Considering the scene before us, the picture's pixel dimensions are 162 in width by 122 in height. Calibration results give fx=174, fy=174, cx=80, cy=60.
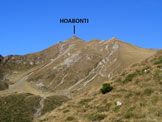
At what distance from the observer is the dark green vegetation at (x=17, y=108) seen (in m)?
47.2

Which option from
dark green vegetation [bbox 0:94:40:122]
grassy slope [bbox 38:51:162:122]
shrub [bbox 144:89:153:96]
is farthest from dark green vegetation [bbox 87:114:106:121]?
dark green vegetation [bbox 0:94:40:122]

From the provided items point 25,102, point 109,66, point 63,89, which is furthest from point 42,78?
point 25,102

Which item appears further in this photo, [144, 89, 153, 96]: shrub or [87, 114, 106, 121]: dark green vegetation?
[144, 89, 153, 96]: shrub

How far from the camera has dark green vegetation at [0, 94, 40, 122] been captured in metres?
47.2

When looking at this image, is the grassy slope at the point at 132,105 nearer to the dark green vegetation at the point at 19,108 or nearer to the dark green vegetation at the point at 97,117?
the dark green vegetation at the point at 97,117

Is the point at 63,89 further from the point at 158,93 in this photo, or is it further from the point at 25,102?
the point at 158,93

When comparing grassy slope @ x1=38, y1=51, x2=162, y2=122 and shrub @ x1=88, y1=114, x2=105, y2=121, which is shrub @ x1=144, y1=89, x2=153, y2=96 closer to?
grassy slope @ x1=38, y1=51, x2=162, y2=122

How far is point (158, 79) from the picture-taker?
20.5 meters

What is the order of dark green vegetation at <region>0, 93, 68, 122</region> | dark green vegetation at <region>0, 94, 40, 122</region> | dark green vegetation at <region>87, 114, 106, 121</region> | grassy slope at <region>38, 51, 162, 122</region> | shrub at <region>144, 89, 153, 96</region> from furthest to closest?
dark green vegetation at <region>0, 93, 68, 122</region> < dark green vegetation at <region>0, 94, 40, 122</region> < shrub at <region>144, 89, 153, 96</region> < dark green vegetation at <region>87, 114, 106, 121</region> < grassy slope at <region>38, 51, 162, 122</region>

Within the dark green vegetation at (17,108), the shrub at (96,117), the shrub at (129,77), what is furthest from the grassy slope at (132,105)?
the dark green vegetation at (17,108)

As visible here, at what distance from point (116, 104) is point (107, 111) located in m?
1.38

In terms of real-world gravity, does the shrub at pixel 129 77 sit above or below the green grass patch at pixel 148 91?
above

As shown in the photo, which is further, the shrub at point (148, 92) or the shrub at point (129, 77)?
the shrub at point (129, 77)

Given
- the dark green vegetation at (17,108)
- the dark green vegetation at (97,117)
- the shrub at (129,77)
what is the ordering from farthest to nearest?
the dark green vegetation at (17,108) < the shrub at (129,77) < the dark green vegetation at (97,117)
